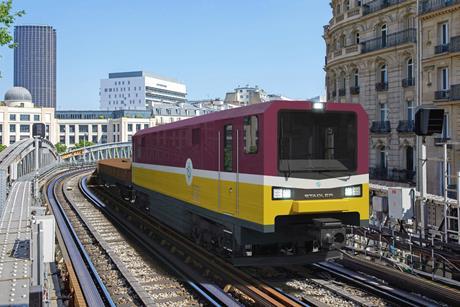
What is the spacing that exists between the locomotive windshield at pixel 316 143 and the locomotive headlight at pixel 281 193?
342 millimetres

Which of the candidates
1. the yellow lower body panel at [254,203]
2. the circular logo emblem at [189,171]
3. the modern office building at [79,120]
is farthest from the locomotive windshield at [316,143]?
the modern office building at [79,120]

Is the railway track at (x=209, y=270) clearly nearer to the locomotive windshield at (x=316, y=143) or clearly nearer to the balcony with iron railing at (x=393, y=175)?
the locomotive windshield at (x=316, y=143)

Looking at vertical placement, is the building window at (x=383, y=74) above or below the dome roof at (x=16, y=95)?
below

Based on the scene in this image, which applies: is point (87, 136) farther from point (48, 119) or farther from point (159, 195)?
point (159, 195)

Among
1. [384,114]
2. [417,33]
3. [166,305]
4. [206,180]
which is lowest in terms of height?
[166,305]

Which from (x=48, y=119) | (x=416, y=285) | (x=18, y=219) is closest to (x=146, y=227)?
(x=18, y=219)

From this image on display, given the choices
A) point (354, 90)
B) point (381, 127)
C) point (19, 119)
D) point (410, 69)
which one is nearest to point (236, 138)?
point (410, 69)

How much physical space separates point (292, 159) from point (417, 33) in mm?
25150

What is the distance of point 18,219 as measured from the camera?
38.9 feet

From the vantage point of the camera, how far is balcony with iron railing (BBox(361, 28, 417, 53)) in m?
33.8

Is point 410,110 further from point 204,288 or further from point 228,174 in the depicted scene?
→ point 204,288

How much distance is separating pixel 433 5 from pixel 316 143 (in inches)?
959

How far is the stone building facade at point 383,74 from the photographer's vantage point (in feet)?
112

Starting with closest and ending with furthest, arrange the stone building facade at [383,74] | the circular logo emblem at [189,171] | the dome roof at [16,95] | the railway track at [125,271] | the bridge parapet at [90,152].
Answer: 1. the railway track at [125,271]
2. the circular logo emblem at [189,171]
3. the stone building facade at [383,74]
4. the bridge parapet at [90,152]
5. the dome roof at [16,95]
